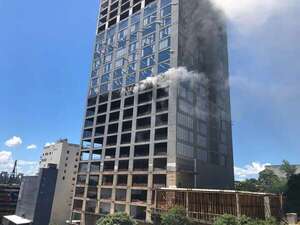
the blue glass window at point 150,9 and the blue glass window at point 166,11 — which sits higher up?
the blue glass window at point 150,9

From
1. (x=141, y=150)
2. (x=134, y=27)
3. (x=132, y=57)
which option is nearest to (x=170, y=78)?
(x=132, y=57)

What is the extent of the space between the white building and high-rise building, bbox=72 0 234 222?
1563 centimetres

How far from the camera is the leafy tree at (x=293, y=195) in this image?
195 feet

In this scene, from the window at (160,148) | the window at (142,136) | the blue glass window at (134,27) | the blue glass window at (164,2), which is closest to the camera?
the window at (160,148)

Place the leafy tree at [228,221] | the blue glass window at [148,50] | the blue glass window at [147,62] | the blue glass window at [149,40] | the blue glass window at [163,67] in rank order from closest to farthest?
1. the leafy tree at [228,221]
2. the blue glass window at [163,67]
3. the blue glass window at [147,62]
4. the blue glass window at [148,50]
5. the blue glass window at [149,40]

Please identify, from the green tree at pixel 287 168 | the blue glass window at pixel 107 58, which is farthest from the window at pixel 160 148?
the green tree at pixel 287 168

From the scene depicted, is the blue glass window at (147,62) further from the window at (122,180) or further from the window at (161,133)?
the window at (122,180)

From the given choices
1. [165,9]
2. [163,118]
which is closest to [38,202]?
[163,118]

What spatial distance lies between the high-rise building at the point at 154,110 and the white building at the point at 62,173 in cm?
1563

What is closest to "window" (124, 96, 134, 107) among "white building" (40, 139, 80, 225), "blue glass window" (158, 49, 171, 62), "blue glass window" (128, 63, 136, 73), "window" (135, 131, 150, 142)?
"blue glass window" (128, 63, 136, 73)

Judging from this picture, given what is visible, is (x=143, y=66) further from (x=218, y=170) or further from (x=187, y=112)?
(x=218, y=170)

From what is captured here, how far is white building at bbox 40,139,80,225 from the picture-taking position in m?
97.1

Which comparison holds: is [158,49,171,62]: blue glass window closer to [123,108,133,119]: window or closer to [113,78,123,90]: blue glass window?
[113,78,123,90]: blue glass window

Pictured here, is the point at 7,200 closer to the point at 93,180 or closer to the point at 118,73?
the point at 93,180
